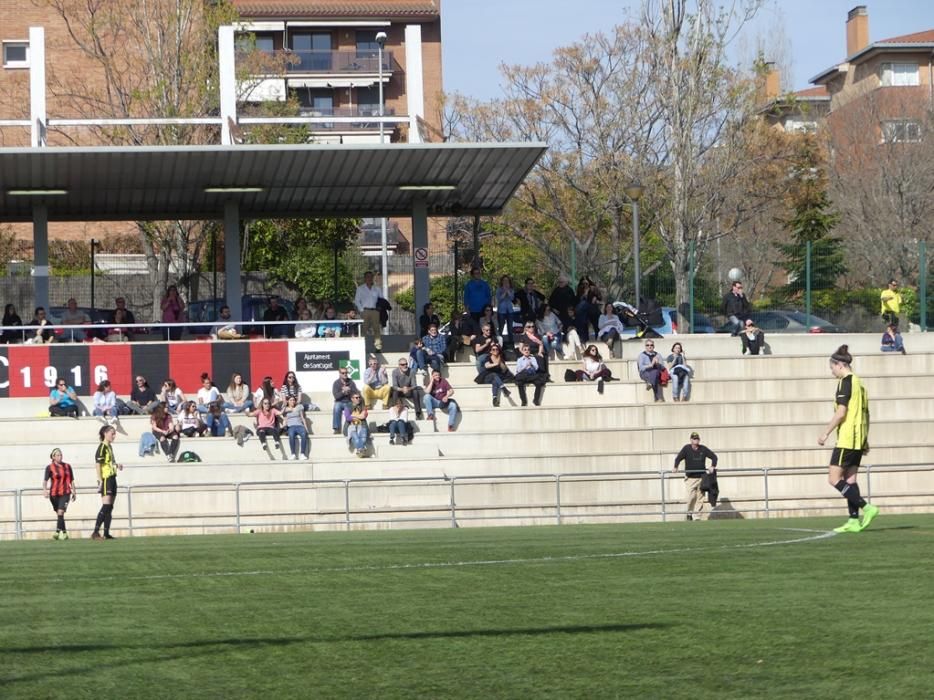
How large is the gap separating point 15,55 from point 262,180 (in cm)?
3573

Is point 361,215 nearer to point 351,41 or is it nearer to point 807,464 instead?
point 807,464

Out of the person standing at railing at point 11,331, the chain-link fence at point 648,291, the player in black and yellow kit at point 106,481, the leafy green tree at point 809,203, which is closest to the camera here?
the player in black and yellow kit at point 106,481

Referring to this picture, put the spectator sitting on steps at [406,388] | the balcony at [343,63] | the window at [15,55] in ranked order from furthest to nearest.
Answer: the balcony at [343,63] < the window at [15,55] < the spectator sitting on steps at [406,388]

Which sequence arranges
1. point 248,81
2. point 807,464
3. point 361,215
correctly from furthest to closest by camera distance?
point 248,81 → point 361,215 → point 807,464

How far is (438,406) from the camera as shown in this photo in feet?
91.1

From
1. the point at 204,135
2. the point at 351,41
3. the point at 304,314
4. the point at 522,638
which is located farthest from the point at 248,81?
the point at 522,638

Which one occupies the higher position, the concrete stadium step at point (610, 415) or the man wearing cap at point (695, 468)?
the concrete stadium step at point (610, 415)

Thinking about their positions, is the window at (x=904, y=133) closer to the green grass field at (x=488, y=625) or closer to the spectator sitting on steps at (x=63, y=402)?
the spectator sitting on steps at (x=63, y=402)

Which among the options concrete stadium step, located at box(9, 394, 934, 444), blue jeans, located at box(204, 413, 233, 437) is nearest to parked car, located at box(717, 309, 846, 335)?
concrete stadium step, located at box(9, 394, 934, 444)

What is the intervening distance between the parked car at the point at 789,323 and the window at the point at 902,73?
2037 inches

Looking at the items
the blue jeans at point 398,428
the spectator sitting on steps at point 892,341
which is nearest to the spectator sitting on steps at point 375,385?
the blue jeans at point 398,428

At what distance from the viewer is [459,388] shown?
2883cm

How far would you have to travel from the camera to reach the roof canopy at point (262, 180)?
28.0 metres

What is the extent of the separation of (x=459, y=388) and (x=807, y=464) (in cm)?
695
